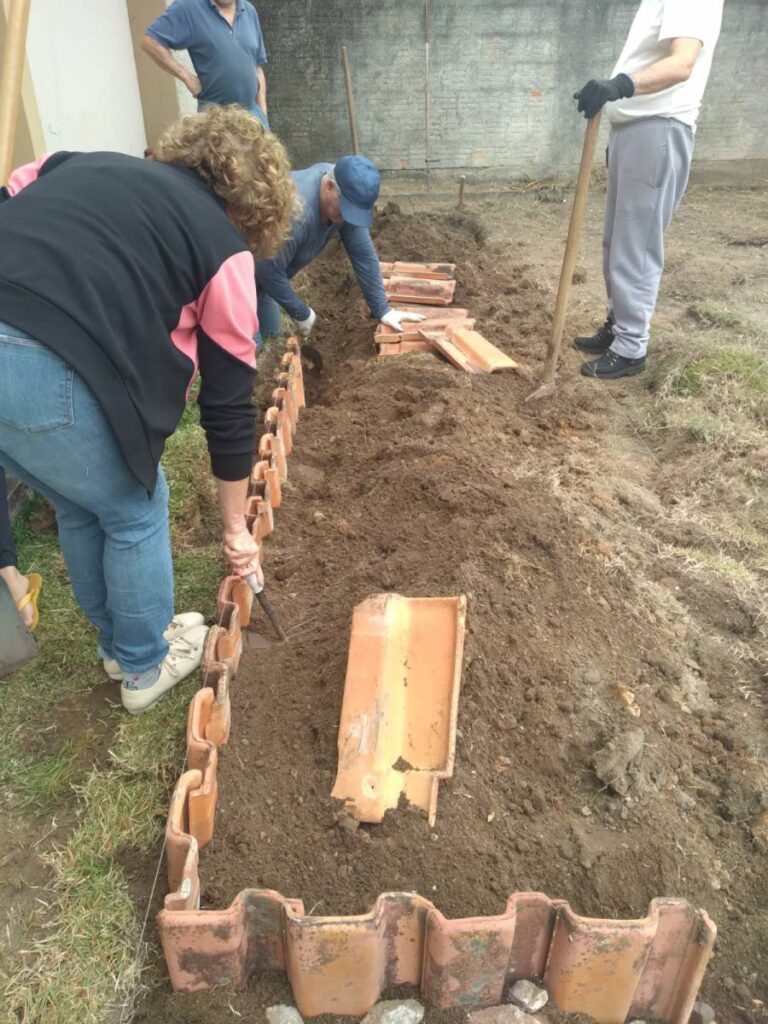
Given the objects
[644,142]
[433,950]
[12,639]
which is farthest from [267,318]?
[433,950]

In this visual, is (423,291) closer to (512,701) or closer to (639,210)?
(639,210)

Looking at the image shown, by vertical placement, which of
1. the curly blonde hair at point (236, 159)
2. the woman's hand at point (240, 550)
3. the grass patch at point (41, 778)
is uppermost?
the curly blonde hair at point (236, 159)

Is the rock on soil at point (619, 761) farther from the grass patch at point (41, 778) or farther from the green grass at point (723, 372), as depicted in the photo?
the green grass at point (723, 372)

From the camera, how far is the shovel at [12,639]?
103 inches

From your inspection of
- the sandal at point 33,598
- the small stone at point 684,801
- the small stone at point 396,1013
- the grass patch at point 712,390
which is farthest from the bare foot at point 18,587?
the grass patch at point 712,390

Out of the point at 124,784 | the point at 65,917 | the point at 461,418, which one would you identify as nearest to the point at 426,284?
the point at 461,418

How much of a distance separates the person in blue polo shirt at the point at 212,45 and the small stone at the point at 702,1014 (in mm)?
5007

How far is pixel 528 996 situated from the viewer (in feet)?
5.93

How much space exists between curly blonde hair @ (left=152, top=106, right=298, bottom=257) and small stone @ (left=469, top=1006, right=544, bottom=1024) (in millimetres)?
2035

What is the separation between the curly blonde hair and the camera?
191 centimetres

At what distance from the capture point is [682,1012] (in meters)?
1.81

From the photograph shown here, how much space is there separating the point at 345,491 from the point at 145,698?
1.33 m

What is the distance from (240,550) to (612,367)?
331cm

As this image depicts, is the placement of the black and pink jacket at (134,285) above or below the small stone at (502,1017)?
above
